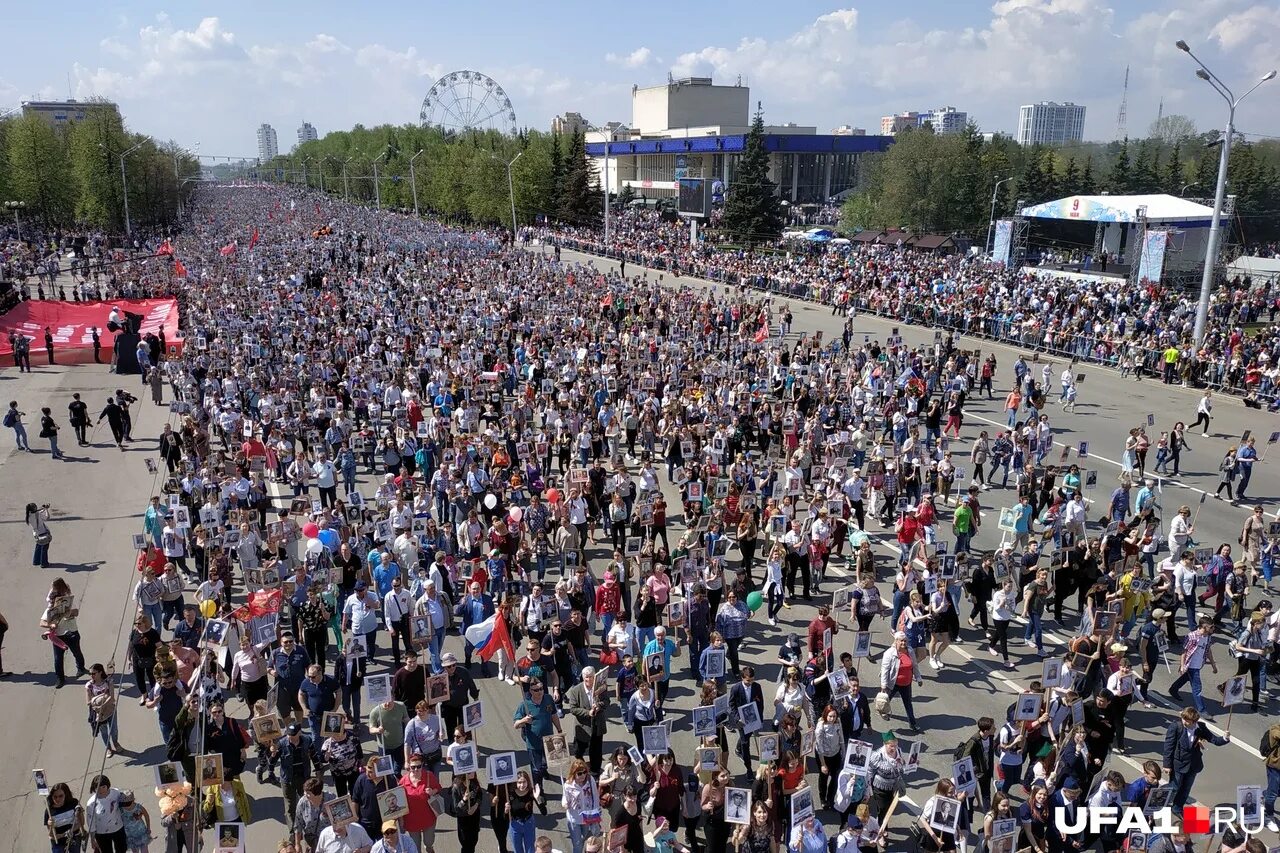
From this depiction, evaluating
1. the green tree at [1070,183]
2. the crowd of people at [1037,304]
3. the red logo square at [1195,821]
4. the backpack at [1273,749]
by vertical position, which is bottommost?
the red logo square at [1195,821]

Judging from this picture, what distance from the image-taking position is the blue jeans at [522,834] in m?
8.14

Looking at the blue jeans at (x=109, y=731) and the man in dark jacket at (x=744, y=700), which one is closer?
the man in dark jacket at (x=744, y=700)

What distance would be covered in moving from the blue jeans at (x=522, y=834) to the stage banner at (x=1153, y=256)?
4634 cm

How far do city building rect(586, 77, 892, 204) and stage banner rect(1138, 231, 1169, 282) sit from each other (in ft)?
105

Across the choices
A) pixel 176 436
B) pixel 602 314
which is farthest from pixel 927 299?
pixel 176 436

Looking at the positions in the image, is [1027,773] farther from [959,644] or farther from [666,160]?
[666,160]

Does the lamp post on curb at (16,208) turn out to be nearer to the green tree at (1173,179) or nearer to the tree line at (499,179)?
the tree line at (499,179)

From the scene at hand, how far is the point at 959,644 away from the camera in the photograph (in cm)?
1297

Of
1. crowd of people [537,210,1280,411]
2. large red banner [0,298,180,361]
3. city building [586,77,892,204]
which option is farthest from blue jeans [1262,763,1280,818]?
city building [586,77,892,204]

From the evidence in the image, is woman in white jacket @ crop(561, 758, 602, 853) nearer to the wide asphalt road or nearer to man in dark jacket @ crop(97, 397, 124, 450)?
the wide asphalt road

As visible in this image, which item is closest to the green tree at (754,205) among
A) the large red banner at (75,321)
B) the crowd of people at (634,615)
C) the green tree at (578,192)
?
the green tree at (578,192)

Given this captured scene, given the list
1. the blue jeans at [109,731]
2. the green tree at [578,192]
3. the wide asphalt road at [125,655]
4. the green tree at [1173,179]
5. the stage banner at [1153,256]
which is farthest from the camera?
the green tree at [578,192]

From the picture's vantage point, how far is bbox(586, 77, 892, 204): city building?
9275 centimetres

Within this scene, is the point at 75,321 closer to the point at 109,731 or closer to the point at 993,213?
the point at 109,731
